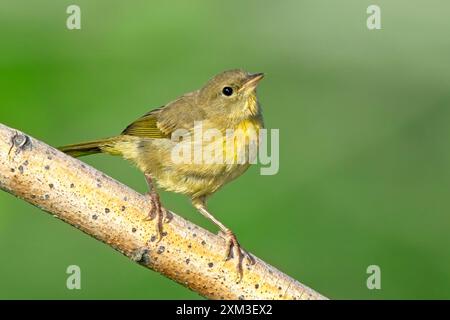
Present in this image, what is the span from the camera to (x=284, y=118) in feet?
21.6

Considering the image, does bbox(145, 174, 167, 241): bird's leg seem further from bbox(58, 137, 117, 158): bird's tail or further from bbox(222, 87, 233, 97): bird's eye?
bbox(222, 87, 233, 97): bird's eye

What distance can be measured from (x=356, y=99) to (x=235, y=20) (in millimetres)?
1206

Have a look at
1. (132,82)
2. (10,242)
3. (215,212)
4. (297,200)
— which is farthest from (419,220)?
(10,242)

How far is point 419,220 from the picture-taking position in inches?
225

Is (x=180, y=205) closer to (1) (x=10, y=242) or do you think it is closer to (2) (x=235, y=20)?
(1) (x=10, y=242)

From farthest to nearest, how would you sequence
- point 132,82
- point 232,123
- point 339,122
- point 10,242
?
point 339,122, point 132,82, point 10,242, point 232,123

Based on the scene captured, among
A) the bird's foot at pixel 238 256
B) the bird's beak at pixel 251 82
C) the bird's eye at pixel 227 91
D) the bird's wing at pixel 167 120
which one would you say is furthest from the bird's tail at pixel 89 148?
the bird's foot at pixel 238 256

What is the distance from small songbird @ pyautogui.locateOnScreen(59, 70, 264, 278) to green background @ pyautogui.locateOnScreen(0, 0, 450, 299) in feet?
2.97

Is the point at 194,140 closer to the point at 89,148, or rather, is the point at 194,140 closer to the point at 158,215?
the point at 89,148

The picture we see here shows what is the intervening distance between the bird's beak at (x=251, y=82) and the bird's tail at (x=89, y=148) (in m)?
0.79

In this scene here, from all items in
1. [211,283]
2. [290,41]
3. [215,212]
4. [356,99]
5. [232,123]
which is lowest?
[211,283]

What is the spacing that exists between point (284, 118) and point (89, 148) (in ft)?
7.71
